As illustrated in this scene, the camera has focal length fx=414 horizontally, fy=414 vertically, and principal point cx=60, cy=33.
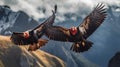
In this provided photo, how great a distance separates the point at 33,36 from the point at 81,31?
103 inches

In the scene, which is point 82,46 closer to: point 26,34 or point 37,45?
point 37,45

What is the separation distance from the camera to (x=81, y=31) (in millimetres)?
22469

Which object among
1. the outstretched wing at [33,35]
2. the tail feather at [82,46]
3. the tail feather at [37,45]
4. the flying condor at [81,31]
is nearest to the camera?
the outstretched wing at [33,35]

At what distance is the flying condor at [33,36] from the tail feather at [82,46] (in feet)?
5.71

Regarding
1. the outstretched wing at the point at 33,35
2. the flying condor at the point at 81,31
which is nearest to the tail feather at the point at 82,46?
the flying condor at the point at 81,31

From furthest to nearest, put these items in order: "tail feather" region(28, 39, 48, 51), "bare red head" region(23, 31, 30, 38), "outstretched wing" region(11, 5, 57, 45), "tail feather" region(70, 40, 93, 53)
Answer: "tail feather" region(28, 39, 48, 51) < "tail feather" region(70, 40, 93, 53) < "bare red head" region(23, 31, 30, 38) < "outstretched wing" region(11, 5, 57, 45)

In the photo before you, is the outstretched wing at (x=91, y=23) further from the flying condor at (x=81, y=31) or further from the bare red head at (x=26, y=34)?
the bare red head at (x=26, y=34)

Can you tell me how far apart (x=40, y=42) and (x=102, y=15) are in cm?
374

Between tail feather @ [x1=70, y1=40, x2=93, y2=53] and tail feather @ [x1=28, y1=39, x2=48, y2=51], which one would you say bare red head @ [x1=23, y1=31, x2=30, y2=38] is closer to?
tail feather @ [x1=28, y1=39, x2=48, y2=51]

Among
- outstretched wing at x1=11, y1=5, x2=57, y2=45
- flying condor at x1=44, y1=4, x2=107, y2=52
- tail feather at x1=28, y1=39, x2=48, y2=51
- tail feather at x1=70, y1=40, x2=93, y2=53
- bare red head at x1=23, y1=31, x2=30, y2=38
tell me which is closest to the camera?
outstretched wing at x1=11, y1=5, x2=57, y2=45

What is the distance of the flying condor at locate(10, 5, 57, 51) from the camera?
21422 millimetres

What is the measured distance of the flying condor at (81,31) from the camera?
71.9 ft

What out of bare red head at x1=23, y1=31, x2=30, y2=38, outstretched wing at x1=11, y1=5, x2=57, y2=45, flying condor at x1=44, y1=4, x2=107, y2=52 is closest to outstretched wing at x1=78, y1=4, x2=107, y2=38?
flying condor at x1=44, y1=4, x2=107, y2=52

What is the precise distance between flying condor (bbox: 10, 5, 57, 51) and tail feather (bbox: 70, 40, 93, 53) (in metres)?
1.74
